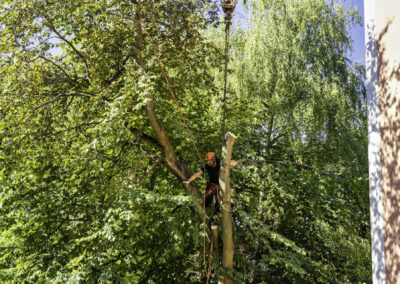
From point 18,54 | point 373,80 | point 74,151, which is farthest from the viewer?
point 74,151

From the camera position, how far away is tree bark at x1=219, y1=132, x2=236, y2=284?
19.3ft

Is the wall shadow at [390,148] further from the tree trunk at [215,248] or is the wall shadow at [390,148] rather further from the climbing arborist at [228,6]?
the tree trunk at [215,248]

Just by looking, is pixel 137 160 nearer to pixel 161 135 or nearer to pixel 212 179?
pixel 161 135

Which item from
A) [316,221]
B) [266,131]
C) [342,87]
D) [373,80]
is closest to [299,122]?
[266,131]

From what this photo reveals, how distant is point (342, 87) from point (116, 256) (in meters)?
8.07

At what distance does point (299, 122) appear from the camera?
1147 cm

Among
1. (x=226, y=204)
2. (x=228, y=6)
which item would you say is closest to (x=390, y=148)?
(x=226, y=204)

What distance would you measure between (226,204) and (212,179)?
889mm

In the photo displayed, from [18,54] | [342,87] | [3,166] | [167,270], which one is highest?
[342,87]

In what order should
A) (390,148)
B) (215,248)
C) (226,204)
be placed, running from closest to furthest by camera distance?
(390,148)
(226,204)
(215,248)

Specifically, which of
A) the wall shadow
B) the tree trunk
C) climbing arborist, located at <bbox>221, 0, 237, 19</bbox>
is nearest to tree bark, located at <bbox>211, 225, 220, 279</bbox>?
the tree trunk

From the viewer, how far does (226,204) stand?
20.1 ft

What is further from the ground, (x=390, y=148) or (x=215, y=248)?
(x=390, y=148)

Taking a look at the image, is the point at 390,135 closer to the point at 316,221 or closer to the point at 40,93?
the point at 316,221
